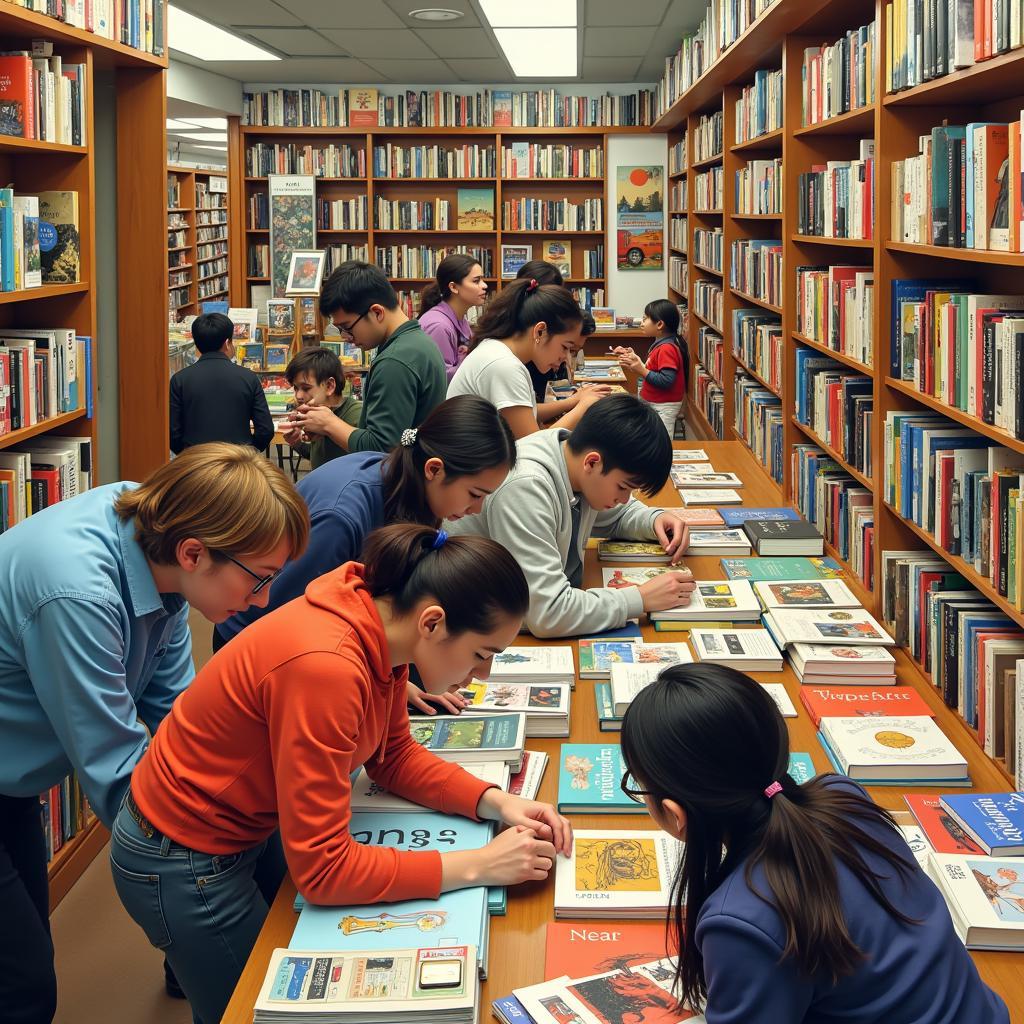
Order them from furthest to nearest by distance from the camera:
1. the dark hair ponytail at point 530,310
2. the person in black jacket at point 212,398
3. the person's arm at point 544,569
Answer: the person in black jacket at point 212,398, the dark hair ponytail at point 530,310, the person's arm at point 544,569

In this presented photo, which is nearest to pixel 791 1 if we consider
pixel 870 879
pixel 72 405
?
pixel 72 405

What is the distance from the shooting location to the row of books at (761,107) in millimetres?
4445

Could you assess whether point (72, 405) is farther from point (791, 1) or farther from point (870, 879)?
point (870, 879)

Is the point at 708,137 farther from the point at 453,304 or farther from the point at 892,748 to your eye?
the point at 892,748

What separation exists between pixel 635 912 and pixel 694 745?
46cm

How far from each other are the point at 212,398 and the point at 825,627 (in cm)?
364

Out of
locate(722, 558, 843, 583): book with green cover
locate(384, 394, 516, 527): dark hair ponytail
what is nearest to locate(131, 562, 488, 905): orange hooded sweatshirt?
locate(384, 394, 516, 527): dark hair ponytail

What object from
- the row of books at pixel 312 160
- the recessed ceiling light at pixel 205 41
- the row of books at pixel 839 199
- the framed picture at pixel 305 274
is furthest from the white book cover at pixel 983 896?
the row of books at pixel 312 160

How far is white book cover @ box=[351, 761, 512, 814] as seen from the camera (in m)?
1.76

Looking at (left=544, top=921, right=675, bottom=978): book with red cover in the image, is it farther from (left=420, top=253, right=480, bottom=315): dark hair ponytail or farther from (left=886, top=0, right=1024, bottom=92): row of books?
(left=420, top=253, right=480, bottom=315): dark hair ponytail

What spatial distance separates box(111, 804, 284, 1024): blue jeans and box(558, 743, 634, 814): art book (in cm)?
51

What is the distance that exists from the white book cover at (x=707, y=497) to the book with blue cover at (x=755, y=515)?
4.6 inches

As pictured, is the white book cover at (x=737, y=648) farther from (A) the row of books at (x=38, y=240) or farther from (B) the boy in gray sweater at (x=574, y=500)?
(A) the row of books at (x=38, y=240)

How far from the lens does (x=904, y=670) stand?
2.53 meters
